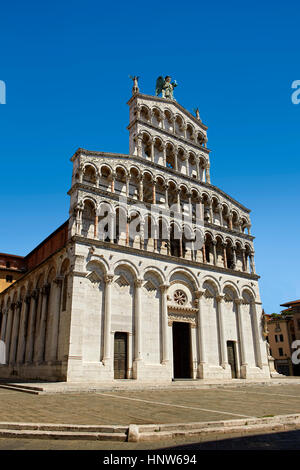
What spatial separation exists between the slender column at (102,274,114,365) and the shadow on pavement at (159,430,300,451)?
47.8 feet

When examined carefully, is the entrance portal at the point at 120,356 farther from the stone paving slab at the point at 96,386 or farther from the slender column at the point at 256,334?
the slender column at the point at 256,334

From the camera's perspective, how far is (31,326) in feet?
86.9

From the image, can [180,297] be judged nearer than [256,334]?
Yes

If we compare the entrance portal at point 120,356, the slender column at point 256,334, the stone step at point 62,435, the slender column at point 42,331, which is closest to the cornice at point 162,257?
the slender column at point 256,334

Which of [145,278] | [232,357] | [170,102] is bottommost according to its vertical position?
[232,357]

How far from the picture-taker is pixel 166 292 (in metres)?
24.0

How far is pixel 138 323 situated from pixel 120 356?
2279mm

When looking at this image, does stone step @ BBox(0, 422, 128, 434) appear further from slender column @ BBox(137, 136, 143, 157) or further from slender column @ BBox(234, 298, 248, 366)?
slender column @ BBox(234, 298, 248, 366)

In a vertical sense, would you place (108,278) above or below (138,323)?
above

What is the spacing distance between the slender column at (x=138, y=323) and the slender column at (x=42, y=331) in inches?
266

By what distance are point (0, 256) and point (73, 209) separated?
24516mm

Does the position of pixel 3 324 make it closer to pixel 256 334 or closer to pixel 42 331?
pixel 42 331

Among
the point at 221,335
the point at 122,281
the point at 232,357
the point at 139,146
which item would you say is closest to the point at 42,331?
the point at 122,281

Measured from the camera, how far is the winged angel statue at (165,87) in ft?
112
